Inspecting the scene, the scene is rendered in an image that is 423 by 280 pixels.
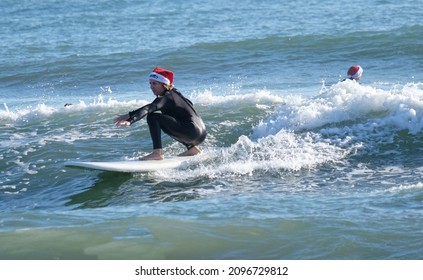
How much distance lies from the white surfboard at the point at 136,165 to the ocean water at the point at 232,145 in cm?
11

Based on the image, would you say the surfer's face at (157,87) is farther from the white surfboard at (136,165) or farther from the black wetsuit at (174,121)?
the white surfboard at (136,165)

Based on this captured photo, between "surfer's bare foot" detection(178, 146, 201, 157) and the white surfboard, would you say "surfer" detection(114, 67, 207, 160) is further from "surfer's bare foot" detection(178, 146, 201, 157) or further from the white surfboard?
the white surfboard

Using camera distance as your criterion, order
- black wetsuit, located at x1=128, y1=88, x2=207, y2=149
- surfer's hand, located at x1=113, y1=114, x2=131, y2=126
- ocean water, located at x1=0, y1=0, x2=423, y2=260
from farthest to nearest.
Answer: black wetsuit, located at x1=128, y1=88, x2=207, y2=149 → surfer's hand, located at x1=113, y1=114, x2=131, y2=126 → ocean water, located at x1=0, y1=0, x2=423, y2=260

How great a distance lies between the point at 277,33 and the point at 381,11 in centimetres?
452


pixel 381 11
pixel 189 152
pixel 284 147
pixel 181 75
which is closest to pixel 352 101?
pixel 284 147

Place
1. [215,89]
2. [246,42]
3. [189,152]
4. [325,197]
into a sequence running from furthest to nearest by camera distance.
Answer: [246,42], [215,89], [189,152], [325,197]

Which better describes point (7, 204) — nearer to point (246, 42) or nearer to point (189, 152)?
point (189, 152)

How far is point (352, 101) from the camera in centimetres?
1270

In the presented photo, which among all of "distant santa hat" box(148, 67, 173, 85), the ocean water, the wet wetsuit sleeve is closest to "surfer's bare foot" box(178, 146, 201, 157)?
the ocean water

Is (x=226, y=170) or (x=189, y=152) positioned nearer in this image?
(x=226, y=170)

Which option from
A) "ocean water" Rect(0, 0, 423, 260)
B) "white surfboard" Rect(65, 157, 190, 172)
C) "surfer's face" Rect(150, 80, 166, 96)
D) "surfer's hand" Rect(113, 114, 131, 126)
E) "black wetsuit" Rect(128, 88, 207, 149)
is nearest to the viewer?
"ocean water" Rect(0, 0, 423, 260)

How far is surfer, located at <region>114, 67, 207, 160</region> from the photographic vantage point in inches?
412

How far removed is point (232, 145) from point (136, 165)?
56.8 inches

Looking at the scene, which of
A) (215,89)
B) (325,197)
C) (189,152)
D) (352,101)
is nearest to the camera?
(325,197)
